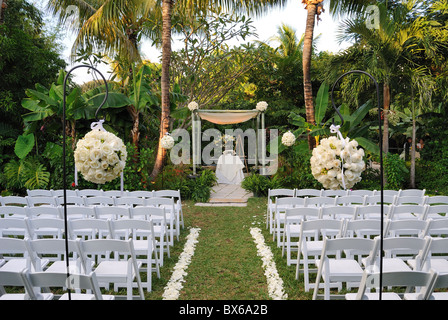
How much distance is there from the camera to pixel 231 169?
1336cm

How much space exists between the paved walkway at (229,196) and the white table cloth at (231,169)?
0.29 metres

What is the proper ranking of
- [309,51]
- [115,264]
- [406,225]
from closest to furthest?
[115,264] → [406,225] → [309,51]

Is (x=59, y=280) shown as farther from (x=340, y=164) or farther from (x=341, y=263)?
(x=341, y=263)

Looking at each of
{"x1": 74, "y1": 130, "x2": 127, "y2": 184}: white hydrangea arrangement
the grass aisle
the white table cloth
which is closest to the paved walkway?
the white table cloth

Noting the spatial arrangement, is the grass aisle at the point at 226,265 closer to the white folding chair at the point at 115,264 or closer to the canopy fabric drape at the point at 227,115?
the white folding chair at the point at 115,264

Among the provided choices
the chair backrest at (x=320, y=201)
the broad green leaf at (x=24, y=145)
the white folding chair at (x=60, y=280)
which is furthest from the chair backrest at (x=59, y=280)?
the broad green leaf at (x=24, y=145)

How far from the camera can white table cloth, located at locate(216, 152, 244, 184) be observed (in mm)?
13320

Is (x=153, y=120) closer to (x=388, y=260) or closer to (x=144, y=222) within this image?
(x=144, y=222)

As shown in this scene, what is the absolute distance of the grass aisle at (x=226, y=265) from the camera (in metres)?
4.26

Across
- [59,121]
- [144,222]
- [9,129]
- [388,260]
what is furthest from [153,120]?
[388,260]

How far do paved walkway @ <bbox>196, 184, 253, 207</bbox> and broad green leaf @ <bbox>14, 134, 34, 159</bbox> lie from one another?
5.19 metres

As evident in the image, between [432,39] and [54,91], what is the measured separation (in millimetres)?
10939

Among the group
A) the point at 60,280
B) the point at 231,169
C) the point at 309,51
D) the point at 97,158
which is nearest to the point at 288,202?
the point at 97,158

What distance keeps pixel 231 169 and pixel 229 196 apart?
8.17 ft
